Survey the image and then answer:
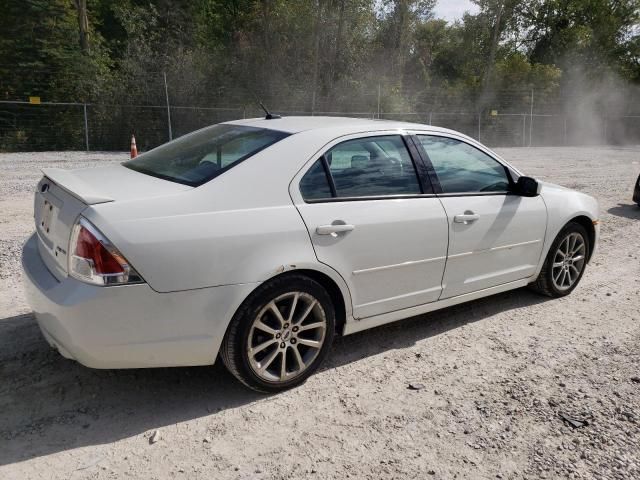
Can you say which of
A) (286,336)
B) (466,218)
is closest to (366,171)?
(466,218)

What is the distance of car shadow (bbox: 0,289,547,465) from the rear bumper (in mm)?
351

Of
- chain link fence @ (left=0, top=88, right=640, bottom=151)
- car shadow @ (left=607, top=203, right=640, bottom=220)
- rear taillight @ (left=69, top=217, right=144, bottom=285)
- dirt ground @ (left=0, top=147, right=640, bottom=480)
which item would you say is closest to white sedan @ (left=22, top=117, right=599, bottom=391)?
rear taillight @ (left=69, top=217, right=144, bottom=285)

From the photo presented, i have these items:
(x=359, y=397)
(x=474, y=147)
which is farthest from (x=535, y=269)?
(x=359, y=397)

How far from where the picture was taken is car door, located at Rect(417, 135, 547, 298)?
3.94 meters

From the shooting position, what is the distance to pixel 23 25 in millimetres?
Result: 21359

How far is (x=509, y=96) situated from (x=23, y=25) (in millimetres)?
24469

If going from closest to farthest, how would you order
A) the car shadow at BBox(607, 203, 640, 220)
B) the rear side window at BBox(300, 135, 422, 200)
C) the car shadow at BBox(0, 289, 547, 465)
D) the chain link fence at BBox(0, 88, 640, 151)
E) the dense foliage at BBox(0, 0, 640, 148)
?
the car shadow at BBox(0, 289, 547, 465)
the rear side window at BBox(300, 135, 422, 200)
the car shadow at BBox(607, 203, 640, 220)
the chain link fence at BBox(0, 88, 640, 151)
the dense foliage at BBox(0, 0, 640, 148)

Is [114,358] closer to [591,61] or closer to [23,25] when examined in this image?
[23,25]

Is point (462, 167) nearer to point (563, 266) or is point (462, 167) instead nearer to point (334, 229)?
point (334, 229)

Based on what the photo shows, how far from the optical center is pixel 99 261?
8.74 ft

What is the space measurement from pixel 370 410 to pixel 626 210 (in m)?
8.32

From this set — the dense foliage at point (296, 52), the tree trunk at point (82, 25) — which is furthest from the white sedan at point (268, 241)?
the tree trunk at point (82, 25)

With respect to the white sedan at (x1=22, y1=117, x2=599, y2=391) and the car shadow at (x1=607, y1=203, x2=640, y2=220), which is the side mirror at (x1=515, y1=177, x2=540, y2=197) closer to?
the white sedan at (x1=22, y1=117, x2=599, y2=391)

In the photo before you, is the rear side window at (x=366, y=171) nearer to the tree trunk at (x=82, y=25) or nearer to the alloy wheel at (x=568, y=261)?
the alloy wheel at (x=568, y=261)
